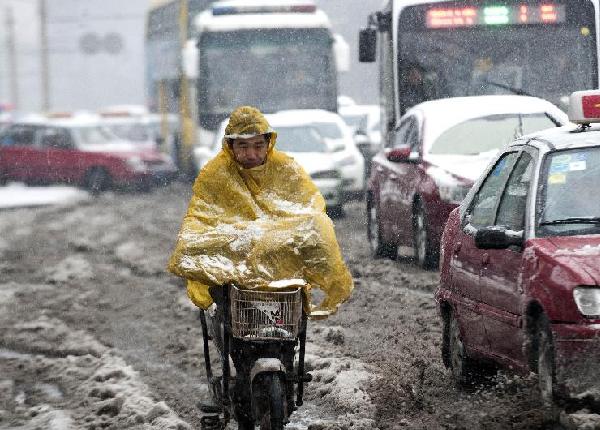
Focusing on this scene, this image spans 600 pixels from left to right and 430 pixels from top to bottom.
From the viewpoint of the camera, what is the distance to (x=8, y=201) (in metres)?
33.8

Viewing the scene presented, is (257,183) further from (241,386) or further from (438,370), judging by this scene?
(438,370)

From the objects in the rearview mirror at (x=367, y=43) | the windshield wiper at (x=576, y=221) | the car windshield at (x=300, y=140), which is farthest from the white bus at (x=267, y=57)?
the windshield wiper at (x=576, y=221)

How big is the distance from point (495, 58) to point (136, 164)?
17001mm

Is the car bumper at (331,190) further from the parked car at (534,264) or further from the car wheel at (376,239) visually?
the parked car at (534,264)

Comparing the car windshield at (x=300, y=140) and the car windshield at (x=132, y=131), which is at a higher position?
the car windshield at (x=300, y=140)

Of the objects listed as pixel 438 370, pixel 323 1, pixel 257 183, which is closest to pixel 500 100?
pixel 438 370

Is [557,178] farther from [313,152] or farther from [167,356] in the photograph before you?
[313,152]

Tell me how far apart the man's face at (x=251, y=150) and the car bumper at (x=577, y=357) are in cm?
151

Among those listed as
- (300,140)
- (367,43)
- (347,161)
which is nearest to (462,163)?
(367,43)

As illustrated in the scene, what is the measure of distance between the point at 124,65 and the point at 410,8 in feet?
359

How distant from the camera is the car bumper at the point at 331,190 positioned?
22.7 meters

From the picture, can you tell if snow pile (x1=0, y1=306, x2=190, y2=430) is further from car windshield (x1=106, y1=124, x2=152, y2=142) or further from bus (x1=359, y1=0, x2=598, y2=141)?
car windshield (x1=106, y1=124, x2=152, y2=142)

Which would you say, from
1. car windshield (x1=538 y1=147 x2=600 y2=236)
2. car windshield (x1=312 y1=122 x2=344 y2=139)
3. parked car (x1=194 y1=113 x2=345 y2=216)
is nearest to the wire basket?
car windshield (x1=538 y1=147 x2=600 y2=236)

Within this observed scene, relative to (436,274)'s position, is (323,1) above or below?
above
